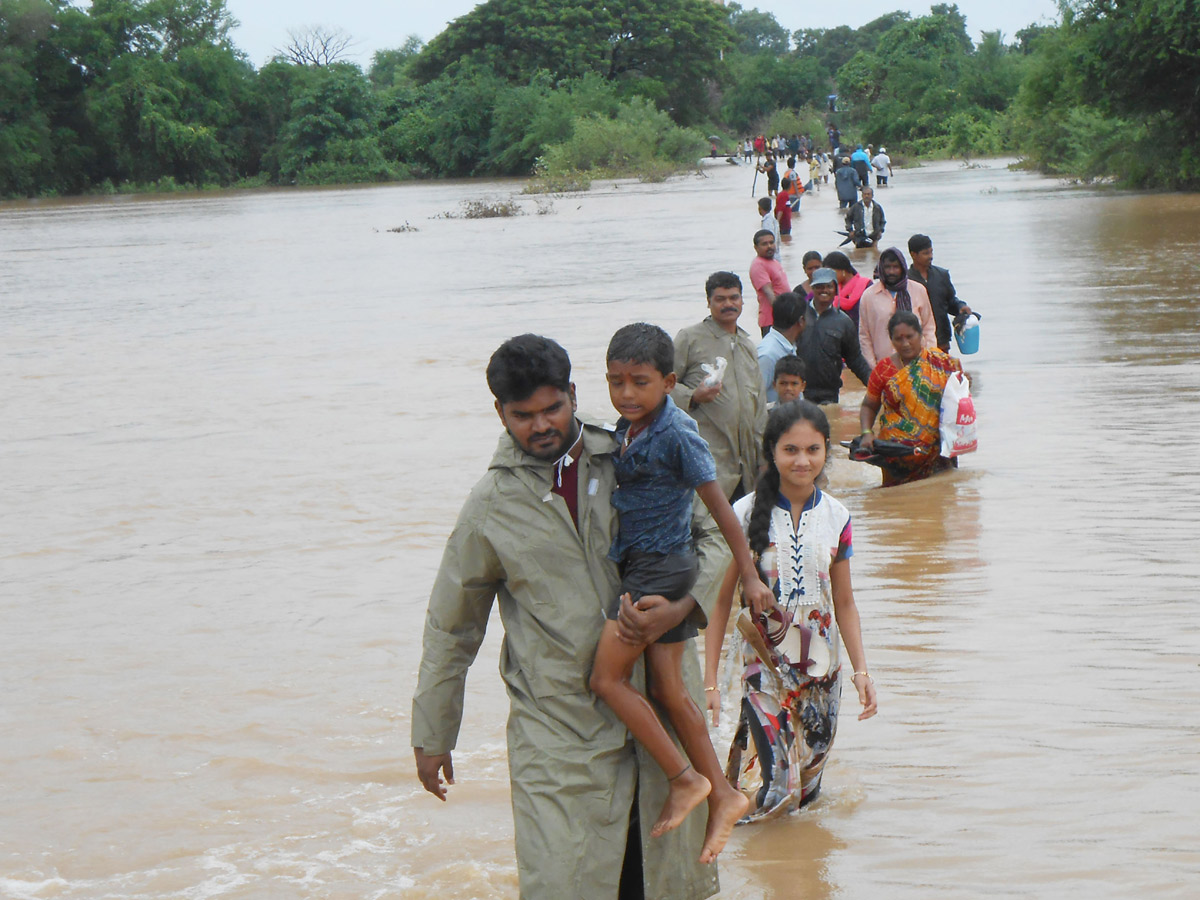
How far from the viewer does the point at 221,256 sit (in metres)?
32.0

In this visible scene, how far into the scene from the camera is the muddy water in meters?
4.38

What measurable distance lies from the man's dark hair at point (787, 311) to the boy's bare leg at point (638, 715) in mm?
4442

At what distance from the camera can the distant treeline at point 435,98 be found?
219 ft

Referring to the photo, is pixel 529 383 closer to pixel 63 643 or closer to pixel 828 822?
pixel 828 822

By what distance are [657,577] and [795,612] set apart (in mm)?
1123

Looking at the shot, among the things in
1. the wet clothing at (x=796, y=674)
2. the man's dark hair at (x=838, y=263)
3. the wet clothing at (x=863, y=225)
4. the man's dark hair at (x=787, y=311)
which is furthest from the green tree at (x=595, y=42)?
the wet clothing at (x=796, y=674)

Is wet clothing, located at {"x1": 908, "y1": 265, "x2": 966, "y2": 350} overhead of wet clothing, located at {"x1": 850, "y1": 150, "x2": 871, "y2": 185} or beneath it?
beneath

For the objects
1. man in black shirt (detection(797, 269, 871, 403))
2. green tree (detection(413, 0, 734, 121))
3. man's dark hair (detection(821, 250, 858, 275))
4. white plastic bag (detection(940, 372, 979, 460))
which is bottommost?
white plastic bag (detection(940, 372, 979, 460))

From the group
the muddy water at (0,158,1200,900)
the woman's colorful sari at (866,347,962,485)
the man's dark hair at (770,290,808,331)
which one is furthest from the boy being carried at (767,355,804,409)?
the woman's colorful sari at (866,347,962,485)

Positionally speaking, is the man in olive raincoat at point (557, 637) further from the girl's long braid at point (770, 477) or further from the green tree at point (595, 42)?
the green tree at point (595, 42)

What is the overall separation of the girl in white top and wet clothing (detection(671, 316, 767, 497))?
78.2 inches

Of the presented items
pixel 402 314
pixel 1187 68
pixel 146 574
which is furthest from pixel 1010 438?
pixel 1187 68

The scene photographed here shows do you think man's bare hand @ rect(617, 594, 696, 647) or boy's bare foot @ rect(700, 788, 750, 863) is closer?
man's bare hand @ rect(617, 594, 696, 647)

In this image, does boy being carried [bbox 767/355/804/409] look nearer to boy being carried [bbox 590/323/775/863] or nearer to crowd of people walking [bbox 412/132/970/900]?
crowd of people walking [bbox 412/132/970/900]
